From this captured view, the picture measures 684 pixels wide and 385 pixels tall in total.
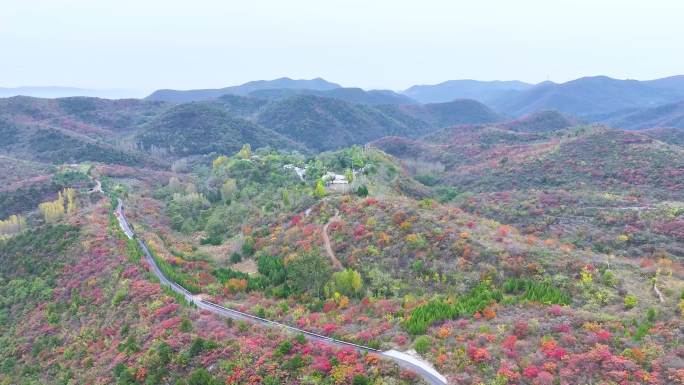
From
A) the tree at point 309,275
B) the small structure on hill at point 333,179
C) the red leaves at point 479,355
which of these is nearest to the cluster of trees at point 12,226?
the small structure on hill at point 333,179

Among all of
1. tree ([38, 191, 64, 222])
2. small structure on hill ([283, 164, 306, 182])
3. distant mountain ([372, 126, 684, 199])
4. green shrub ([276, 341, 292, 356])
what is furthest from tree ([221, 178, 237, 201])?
green shrub ([276, 341, 292, 356])

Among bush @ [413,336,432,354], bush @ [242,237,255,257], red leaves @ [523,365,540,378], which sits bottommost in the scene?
bush @ [242,237,255,257]

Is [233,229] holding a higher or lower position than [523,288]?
lower

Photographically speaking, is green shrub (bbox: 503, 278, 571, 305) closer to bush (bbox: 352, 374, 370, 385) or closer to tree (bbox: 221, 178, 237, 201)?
bush (bbox: 352, 374, 370, 385)

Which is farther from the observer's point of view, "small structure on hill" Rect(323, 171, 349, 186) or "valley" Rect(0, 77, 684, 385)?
"small structure on hill" Rect(323, 171, 349, 186)

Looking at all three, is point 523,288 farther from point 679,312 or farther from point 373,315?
point 373,315

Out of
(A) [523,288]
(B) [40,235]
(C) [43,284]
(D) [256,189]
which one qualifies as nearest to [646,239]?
(A) [523,288]

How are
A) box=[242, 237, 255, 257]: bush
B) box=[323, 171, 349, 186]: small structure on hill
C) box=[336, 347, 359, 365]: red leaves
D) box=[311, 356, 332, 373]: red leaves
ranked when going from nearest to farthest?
box=[311, 356, 332, 373]: red leaves < box=[336, 347, 359, 365]: red leaves < box=[242, 237, 255, 257]: bush < box=[323, 171, 349, 186]: small structure on hill
